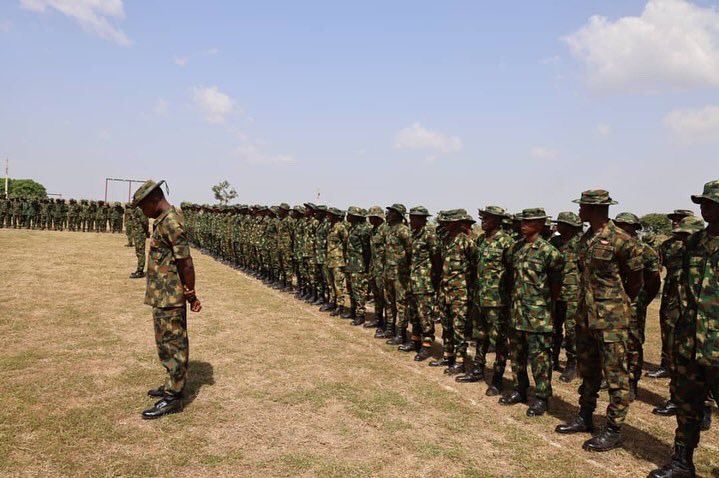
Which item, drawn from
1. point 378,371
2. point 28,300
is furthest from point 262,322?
point 28,300

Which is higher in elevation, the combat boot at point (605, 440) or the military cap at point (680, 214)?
the military cap at point (680, 214)

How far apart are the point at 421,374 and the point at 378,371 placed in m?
0.62

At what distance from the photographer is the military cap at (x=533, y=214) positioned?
5101mm

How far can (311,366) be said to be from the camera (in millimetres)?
6586

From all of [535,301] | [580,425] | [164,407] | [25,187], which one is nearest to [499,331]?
[535,301]

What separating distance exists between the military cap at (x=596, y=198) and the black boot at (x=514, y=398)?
242 centimetres

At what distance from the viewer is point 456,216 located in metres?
6.52

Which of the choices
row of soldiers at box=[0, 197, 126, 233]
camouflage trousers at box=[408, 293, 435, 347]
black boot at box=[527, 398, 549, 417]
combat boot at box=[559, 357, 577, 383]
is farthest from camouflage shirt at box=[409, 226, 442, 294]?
row of soldiers at box=[0, 197, 126, 233]

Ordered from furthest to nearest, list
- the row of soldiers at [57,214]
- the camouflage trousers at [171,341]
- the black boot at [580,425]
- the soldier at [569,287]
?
the row of soldiers at [57,214] < the soldier at [569,287] < the camouflage trousers at [171,341] < the black boot at [580,425]

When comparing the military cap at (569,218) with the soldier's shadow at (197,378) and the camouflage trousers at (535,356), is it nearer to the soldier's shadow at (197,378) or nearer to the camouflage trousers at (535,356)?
the camouflage trousers at (535,356)

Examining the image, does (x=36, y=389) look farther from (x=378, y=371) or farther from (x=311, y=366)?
(x=378, y=371)

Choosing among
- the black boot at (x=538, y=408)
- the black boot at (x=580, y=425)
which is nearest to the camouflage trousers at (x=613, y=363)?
the black boot at (x=580, y=425)

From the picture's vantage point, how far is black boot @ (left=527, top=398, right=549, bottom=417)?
5047 mm

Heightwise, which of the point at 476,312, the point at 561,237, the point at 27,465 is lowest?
the point at 27,465
